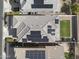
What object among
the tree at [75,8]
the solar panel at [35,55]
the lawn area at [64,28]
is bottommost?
the solar panel at [35,55]

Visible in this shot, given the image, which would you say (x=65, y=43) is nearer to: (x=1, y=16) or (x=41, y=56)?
(x=41, y=56)

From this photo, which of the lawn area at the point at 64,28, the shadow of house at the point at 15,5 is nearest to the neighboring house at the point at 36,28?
the lawn area at the point at 64,28

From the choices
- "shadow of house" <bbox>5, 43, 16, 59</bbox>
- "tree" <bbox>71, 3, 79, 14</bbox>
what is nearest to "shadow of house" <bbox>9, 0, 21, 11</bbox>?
"shadow of house" <bbox>5, 43, 16, 59</bbox>

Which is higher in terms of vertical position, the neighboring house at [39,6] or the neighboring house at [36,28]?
the neighboring house at [39,6]

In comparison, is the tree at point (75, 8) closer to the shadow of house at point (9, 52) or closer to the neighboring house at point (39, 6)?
the neighboring house at point (39, 6)

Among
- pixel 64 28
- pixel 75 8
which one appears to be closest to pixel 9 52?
pixel 64 28

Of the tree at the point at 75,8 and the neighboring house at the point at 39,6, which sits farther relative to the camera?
the tree at the point at 75,8
